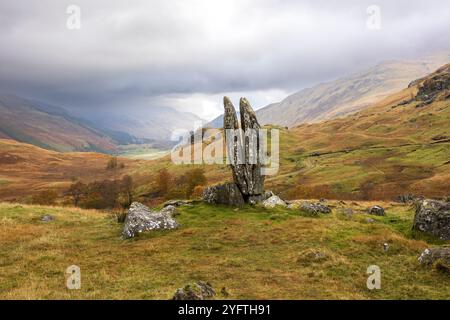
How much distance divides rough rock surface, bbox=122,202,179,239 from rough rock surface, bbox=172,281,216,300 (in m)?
15.9

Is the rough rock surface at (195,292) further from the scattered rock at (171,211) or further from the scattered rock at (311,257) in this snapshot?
the scattered rock at (171,211)

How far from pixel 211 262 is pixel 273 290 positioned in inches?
258

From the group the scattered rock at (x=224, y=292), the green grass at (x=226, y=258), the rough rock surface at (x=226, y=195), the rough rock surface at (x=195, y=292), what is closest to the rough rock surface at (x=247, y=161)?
the rough rock surface at (x=226, y=195)

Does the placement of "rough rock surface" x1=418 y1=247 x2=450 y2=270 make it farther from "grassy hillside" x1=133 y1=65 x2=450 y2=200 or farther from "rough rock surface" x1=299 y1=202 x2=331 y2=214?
"grassy hillside" x1=133 y1=65 x2=450 y2=200

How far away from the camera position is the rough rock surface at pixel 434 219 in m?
28.4

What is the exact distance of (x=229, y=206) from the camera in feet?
133

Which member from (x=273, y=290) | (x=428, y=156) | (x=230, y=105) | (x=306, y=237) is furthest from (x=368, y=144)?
(x=273, y=290)

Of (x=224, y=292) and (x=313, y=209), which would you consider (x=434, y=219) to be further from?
(x=224, y=292)

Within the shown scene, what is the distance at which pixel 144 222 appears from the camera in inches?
1282

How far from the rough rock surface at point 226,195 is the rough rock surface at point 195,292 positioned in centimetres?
2358

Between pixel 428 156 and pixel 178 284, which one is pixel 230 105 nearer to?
pixel 178 284

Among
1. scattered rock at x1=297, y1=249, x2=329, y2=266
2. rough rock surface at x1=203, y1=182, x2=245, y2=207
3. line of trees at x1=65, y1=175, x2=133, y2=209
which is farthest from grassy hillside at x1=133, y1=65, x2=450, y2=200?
scattered rock at x1=297, y1=249, x2=329, y2=266

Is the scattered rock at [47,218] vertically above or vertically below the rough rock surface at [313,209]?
below

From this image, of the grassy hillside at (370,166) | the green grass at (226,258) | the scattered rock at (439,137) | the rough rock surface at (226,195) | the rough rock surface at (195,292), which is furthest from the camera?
the scattered rock at (439,137)
